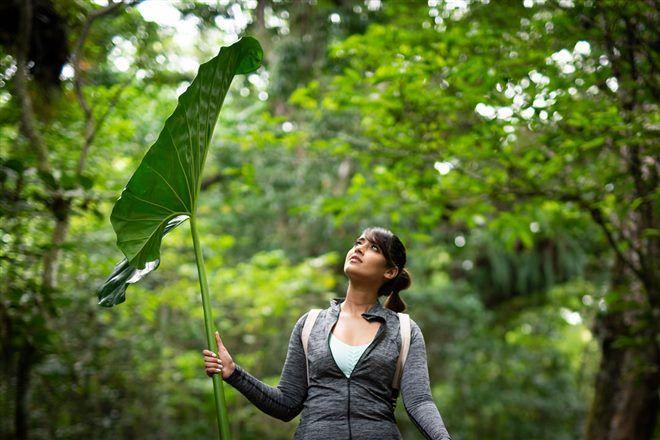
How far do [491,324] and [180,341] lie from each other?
5.64 metres

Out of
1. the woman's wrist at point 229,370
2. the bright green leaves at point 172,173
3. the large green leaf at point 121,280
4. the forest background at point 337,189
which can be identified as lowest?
the woman's wrist at point 229,370

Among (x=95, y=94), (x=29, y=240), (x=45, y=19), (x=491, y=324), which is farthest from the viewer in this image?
(x=491, y=324)

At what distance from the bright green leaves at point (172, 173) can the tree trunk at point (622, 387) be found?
4066mm

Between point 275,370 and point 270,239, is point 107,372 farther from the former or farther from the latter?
point 270,239

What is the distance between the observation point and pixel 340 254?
985 centimetres

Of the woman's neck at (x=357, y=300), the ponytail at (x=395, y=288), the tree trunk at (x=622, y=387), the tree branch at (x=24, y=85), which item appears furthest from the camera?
the tree trunk at (x=622, y=387)

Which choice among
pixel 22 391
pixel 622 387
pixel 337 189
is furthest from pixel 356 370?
pixel 337 189

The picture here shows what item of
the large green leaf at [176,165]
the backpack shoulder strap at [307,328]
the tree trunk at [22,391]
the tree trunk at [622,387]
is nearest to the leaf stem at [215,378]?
the large green leaf at [176,165]

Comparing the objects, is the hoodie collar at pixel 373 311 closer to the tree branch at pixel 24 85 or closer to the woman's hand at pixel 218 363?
the woman's hand at pixel 218 363

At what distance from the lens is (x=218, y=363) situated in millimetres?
2021

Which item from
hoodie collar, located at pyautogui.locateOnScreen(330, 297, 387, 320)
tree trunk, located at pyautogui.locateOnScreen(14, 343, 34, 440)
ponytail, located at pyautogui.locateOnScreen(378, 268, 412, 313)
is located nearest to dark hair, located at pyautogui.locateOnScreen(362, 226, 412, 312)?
ponytail, located at pyautogui.locateOnScreen(378, 268, 412, 313)

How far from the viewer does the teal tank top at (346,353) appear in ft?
6.72

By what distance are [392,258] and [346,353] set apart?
0.39 m

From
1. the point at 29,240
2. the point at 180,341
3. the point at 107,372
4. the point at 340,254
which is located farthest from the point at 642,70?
the point at 180,341
